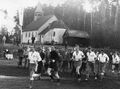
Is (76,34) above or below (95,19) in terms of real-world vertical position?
below

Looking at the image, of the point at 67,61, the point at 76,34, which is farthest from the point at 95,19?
the point at 67,61

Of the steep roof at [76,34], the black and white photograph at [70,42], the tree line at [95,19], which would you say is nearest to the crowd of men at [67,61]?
the black and white photograph at [70,42]

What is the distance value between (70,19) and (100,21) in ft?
80.1

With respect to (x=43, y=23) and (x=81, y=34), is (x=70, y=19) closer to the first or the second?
(x=43, y=23)

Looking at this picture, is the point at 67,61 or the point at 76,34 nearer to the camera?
the point at 67,61

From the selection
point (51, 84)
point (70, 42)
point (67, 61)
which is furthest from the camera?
point (70, 42)

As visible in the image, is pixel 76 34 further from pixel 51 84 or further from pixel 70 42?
pixel 51 84

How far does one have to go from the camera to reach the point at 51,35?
7481 cm

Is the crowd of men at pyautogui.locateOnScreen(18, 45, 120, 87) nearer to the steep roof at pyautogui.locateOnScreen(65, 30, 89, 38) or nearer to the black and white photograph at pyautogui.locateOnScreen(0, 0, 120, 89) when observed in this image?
the black and white photograph at pyautogui.locateOnScreen(0, 0, 120, 89)

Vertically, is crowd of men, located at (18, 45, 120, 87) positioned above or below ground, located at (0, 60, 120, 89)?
above

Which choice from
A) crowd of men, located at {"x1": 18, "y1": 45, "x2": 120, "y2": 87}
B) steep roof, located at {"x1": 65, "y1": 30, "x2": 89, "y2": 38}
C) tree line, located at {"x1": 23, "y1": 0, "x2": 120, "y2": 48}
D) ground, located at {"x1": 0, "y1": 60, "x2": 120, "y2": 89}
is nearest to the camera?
ground, located at {"x1": 0, "y1": 60, "x2": 120, "y2": 89}

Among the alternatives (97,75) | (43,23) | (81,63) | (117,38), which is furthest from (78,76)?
(43,23)

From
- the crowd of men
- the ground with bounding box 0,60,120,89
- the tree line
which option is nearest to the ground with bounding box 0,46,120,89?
the ground with bounding box 0,60,120,89

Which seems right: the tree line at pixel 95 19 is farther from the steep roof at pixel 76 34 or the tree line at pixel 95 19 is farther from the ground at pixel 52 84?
the ground at pixel 52 84
